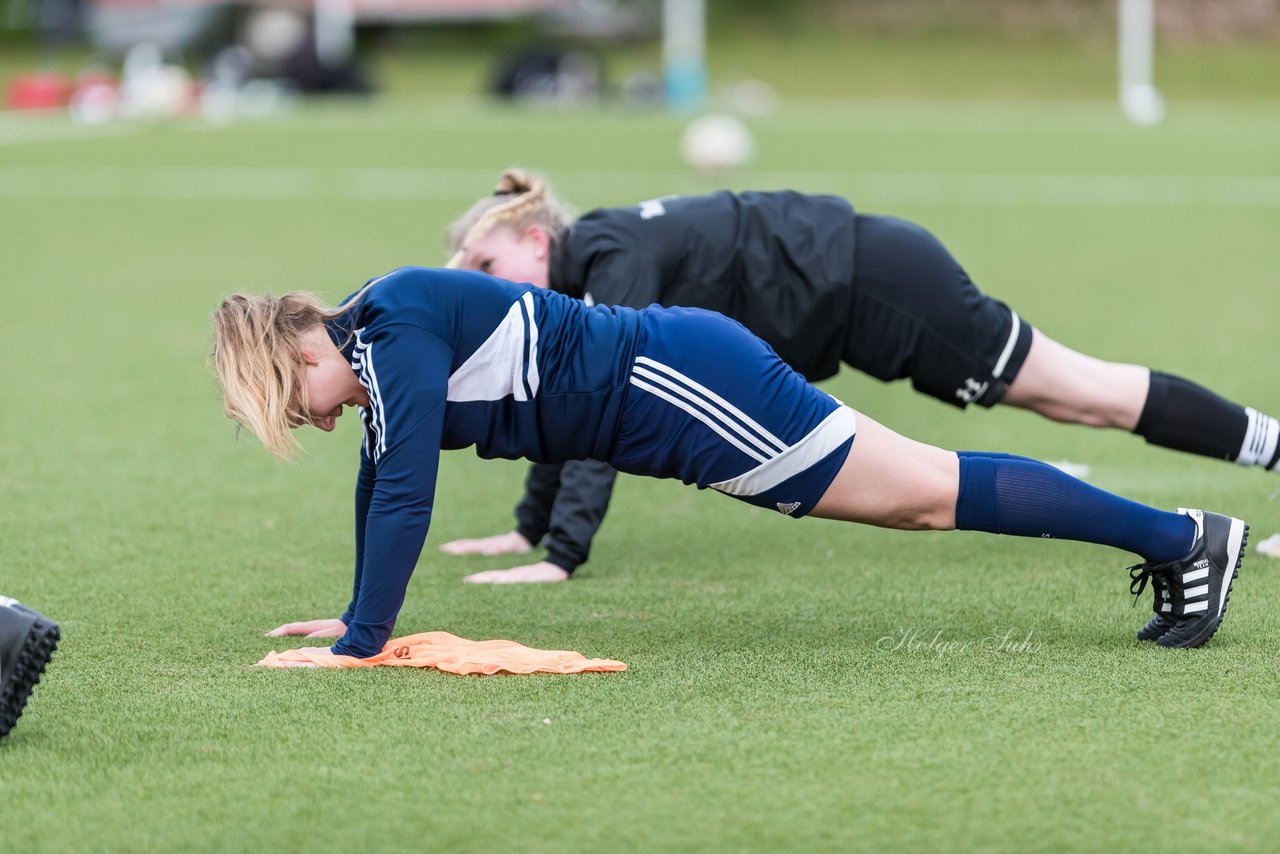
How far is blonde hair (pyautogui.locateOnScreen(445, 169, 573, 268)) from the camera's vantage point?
197 inches

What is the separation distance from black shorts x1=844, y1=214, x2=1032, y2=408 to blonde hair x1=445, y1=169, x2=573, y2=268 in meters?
0.93

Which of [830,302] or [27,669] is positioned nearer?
[27,669]

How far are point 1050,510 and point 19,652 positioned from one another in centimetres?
235

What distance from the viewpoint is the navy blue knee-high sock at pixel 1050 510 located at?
13.4 ft

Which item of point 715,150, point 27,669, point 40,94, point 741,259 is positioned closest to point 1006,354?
point 741,259

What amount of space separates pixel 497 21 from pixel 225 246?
2436 cm

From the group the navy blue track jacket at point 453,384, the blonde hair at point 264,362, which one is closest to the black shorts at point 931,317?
the navy blue track jacket at point 453,384

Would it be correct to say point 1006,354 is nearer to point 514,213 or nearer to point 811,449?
point 811,449

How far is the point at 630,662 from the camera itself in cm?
431

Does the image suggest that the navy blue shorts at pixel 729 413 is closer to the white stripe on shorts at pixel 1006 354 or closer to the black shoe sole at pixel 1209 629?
the black shoe sole at pixel 1209 629

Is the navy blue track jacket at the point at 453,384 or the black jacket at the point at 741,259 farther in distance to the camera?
the black jacket at the point at 741,259

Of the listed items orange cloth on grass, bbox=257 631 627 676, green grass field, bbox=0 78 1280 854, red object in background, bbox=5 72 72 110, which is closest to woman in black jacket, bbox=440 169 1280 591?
green grass field, bbox=0 78 1280 854

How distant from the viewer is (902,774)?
3.46 m

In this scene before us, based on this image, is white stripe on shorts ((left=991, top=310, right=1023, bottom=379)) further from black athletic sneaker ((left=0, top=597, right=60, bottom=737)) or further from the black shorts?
black athletic sneaker ((left=0, top=597, right=60, bottom=737))
